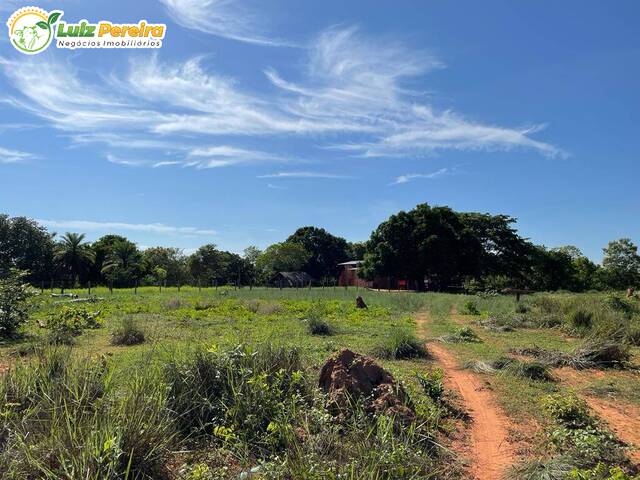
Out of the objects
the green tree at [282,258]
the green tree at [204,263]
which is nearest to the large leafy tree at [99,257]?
the green tree at [204,263]

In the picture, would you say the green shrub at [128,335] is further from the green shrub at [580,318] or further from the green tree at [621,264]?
the green tree at [621,264]

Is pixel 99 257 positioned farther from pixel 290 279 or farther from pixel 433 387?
pixel 433 387

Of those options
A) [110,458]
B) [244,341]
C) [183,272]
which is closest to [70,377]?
[110,458]

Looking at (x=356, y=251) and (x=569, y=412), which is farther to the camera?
(x=356, y=251)

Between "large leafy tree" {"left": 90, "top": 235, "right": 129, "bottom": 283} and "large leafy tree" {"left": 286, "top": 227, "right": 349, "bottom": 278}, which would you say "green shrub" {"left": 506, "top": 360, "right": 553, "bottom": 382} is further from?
"large leafy tree" {"left": 286, "top": 227, "right": 349, "bottom": 278}

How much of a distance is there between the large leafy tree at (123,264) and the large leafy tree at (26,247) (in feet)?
24.5

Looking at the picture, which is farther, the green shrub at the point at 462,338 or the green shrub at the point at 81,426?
the green shrub at the point at 462,338

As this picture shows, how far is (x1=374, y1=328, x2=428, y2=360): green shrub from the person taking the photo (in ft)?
32.5

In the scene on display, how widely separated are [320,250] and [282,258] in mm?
10845

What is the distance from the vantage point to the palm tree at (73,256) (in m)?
56.5

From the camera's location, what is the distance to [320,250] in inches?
3324

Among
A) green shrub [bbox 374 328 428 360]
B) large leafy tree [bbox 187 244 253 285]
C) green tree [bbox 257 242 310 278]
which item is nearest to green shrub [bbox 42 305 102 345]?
green shrub [bbox 374 328 428 360]

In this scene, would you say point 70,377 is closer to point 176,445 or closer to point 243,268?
point 176,445

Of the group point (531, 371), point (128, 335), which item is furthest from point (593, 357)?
point (128, 335)
